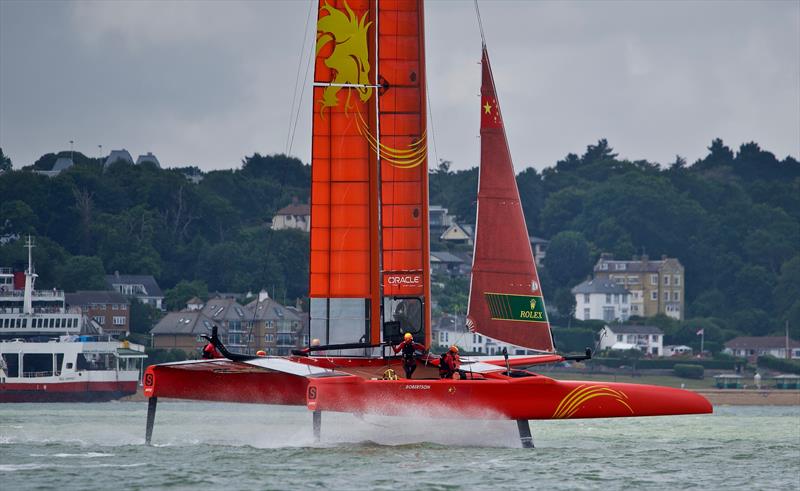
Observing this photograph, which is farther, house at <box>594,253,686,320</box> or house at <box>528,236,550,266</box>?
house at <box>528,236,550,266</box>

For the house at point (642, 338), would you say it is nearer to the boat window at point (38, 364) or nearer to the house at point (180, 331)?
the house at point (180, 331)

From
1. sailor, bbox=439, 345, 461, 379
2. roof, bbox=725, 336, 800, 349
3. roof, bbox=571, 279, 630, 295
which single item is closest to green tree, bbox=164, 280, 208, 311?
roof, bbox=571, 279, 630, 295

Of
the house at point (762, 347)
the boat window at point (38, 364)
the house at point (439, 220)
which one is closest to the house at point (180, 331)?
the boat window at point (38, 364)

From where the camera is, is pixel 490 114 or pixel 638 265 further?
pixel 638 265

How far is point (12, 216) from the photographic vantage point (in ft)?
351

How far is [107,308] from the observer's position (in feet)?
305

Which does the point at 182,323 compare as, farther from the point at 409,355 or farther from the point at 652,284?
the point at 409,355

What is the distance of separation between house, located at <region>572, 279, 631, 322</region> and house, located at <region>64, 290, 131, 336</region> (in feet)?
129

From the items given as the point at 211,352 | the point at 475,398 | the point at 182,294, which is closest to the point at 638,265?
the point at 182,294

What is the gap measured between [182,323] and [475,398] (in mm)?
64107

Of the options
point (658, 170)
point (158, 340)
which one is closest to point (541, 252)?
point (658, 170)

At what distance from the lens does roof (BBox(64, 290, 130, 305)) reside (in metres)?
93.1

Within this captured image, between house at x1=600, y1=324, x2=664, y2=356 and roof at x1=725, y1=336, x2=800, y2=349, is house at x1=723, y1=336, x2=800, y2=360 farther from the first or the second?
house at x1=600, y1=324, x2=664, y2=356

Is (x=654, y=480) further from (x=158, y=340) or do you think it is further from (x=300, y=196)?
(x=300, y=196)
